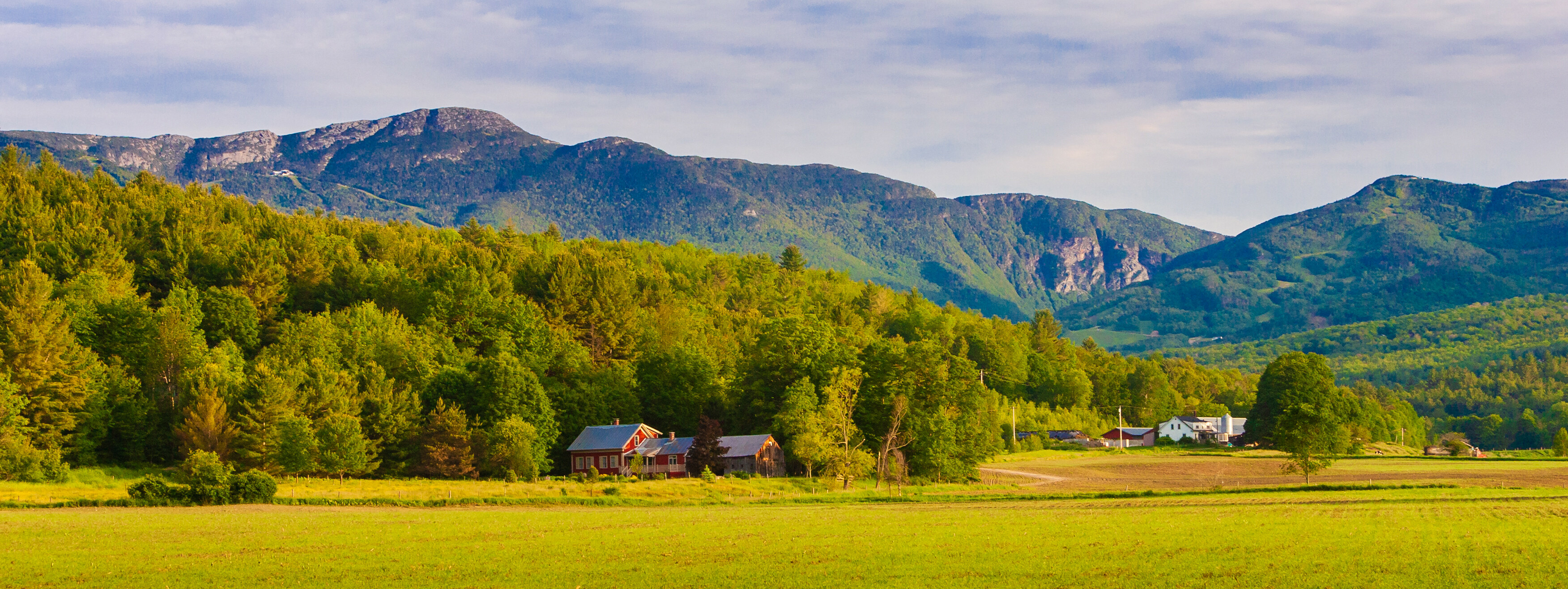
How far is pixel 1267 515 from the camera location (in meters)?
41.6

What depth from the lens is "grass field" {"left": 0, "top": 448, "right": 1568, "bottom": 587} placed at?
24.0m

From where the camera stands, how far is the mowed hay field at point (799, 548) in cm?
2381

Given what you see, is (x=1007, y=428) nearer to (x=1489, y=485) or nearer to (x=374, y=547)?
(x=1489, y=485)

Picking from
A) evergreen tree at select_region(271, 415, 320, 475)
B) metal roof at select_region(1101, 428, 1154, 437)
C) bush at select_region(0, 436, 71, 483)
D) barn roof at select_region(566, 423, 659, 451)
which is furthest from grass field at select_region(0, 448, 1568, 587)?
metal roof at select_region(1101, 428, 1154, 437)

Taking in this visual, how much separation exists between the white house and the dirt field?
131 ft

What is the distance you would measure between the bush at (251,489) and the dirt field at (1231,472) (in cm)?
4179

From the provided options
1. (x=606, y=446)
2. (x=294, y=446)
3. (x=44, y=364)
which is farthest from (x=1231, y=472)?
(x=44, y=364)

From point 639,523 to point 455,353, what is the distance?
52.5 m

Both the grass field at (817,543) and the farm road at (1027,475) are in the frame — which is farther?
the farm road at (1027,475)

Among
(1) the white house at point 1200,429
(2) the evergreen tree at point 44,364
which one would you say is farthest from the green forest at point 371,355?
(1) the white house at point 1200,429

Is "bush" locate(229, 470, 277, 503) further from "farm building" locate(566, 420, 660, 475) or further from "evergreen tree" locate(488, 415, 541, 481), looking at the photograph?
"farm building" locate(566, 420, 660, 475)

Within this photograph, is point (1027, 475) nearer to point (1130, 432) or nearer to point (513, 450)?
point (513, 450)

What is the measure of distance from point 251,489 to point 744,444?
35.4m

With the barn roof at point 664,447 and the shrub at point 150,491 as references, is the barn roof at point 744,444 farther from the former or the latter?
the shrub at point 150,491
